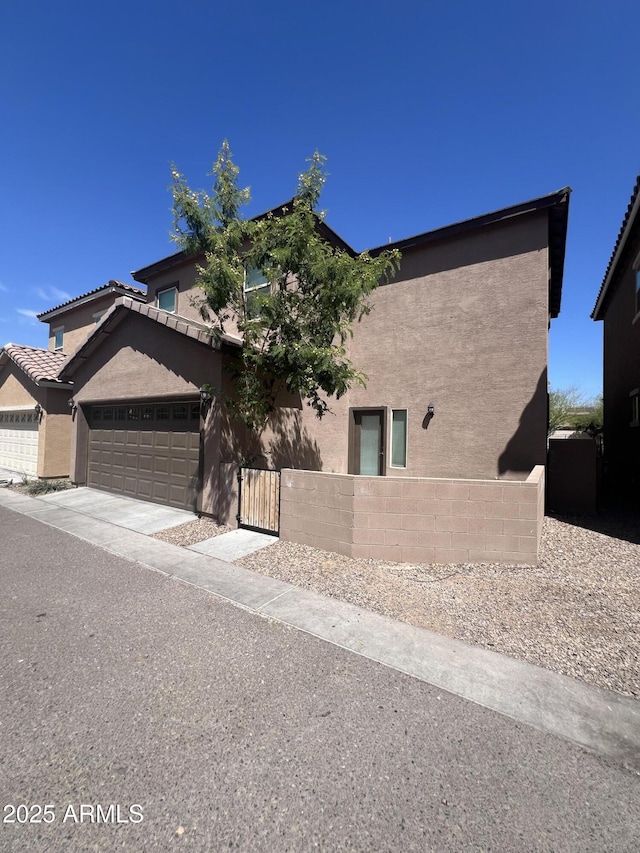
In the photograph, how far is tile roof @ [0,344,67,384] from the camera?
40.9ft

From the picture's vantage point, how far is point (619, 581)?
5.26 meters

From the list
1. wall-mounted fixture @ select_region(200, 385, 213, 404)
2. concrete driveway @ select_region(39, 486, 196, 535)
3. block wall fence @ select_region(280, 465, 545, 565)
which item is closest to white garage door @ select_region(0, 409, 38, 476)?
concrete driveway @ select_region(39, 486, 196, 535)

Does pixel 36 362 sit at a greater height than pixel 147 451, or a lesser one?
greater

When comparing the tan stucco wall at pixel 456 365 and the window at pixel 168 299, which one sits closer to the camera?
the tan stucco wall at pixel 456 365

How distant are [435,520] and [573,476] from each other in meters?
5.45

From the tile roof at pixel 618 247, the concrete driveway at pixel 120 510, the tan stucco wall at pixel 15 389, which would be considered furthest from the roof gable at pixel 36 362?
the tile roof at pixel 618 247

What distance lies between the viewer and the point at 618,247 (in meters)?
11.9

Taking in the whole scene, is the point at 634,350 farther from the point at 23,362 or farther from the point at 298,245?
the point at 23,362

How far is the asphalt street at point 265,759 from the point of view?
202 cm

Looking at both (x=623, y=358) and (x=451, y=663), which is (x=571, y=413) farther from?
(x=451, y=663)

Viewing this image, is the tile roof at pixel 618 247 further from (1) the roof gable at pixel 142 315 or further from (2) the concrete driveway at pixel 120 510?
(2) the concrete driveway at pixel 120 510

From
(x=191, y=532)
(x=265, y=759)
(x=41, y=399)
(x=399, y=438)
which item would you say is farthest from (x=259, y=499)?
(x=41, y=399)

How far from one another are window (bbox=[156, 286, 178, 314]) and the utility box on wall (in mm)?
11629

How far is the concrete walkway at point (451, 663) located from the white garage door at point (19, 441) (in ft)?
34.7
